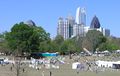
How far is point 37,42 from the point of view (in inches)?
3816

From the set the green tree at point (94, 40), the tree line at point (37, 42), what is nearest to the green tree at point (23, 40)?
the tree line at point (37, 42)

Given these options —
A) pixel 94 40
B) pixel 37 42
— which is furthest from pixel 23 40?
pixel 94 40

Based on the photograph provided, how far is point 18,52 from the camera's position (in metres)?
92.9

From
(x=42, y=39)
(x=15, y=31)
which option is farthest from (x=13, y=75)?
(x=42, y=39)

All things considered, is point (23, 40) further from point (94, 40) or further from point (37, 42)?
point (94, 40)

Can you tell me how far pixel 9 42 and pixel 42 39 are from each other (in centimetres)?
2277

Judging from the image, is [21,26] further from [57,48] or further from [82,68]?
[82,68]

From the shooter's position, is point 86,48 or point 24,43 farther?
point 86,48

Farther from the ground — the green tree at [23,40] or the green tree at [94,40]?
the green tree at [94,40]

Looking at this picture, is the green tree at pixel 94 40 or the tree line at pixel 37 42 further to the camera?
the green tree at pixel 94 40

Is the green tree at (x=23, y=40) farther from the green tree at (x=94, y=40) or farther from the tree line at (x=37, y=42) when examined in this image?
the green tree at (x=94, y=40)

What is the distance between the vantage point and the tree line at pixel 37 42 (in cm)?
9500

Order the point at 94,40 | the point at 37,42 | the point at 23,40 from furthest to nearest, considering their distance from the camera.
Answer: the point at 94,40
the point at 37,42
the point at 23,40

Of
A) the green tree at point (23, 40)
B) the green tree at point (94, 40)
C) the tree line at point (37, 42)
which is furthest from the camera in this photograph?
the green tree at point (94, 40)
